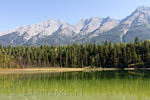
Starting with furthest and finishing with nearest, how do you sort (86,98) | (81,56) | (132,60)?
(81,56)
(132,60)
(86,98)

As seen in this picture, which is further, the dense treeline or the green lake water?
the dense treeline

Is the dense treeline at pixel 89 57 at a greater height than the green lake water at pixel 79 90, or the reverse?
the dense treeline at pixel 89 57

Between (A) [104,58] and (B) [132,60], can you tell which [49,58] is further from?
(B) [132,60]

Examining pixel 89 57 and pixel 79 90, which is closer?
pixel 79 90

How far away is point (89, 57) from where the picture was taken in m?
136

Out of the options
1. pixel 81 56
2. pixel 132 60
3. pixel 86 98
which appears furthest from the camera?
pixel 81 56

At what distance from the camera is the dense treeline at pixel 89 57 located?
125000mm

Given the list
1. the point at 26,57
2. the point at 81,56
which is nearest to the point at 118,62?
the point at 81,56

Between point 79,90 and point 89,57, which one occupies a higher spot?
point 89,57

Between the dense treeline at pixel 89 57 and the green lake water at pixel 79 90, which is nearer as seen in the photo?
the green lake water at pixel 79 90

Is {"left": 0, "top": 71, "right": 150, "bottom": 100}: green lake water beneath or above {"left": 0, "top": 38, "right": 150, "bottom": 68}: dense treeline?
beneath

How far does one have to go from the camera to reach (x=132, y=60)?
127 meters

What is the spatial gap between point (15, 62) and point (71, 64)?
40.1 m

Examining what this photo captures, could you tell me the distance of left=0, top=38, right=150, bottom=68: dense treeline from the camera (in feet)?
410
